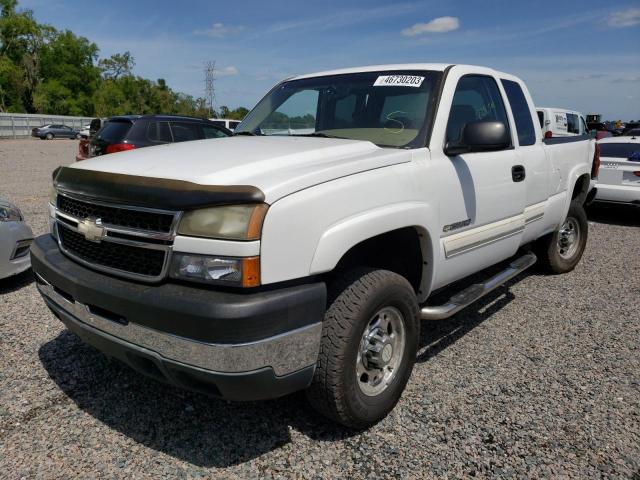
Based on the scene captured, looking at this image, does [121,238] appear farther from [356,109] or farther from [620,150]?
[620,150]

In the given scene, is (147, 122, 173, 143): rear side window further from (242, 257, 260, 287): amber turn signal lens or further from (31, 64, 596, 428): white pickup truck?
(242, 257, 260, 287): amber turn signal lens

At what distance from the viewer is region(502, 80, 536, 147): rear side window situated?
4.27 meters

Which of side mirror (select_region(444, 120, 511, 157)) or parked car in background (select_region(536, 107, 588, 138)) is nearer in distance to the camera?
side mirror (select_region(444, 120, 511, 157))

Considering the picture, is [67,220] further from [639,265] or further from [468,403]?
[639,265]

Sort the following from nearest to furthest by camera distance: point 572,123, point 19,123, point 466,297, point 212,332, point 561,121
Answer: point 212,332, point 466,297, point 561,121, point 572,123, point 19,123

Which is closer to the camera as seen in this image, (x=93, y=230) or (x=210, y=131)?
(x=93, y=230)

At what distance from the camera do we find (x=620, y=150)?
9.33 m

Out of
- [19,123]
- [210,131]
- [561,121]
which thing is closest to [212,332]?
[210,131]

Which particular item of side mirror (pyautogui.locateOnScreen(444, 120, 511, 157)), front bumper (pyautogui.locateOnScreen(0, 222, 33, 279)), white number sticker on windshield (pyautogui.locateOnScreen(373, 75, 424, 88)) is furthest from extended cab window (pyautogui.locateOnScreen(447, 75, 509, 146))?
front bumper (pyautogui.locateOnScreen(0, 222, 33, 279))

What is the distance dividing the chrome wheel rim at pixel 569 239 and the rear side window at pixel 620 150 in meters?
4.25

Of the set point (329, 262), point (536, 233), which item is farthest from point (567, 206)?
point (329, 262)

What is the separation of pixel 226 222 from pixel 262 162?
1.58 feet

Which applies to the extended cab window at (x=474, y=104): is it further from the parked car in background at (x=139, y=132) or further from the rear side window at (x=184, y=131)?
the rear side window at (x=184, y=131)

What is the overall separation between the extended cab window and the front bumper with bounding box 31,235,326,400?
1.74 metres
